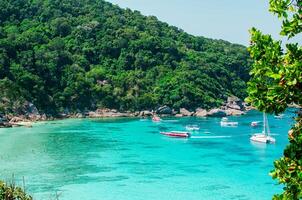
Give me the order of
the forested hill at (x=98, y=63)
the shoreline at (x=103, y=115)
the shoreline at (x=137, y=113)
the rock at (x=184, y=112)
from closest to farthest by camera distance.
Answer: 1. the shoreline at (x=103, y=115)
2. the shoreline at (x=137, y=113)
3. the forested hill at (x=98, y=63)
4. the rock at (x=184, y=112)

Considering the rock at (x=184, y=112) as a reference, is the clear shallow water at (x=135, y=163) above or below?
below

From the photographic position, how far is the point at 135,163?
43562 mm

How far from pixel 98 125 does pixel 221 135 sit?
2118 cm

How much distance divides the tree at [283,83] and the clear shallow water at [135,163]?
26.5 metres

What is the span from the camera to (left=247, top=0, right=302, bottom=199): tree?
5094 millimetres

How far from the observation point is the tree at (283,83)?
16.7ft

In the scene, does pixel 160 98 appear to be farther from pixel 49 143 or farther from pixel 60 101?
pixel 49 143

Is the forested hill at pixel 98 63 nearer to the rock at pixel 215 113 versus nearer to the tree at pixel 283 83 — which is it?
the rock at pixel 215 113

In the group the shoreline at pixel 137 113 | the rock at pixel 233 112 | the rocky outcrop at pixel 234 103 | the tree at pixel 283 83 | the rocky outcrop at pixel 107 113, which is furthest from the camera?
the rocky outcrop at pixel 234 103

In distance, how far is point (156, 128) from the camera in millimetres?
73812

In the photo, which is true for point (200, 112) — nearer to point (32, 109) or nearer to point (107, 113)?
point (107, 113)

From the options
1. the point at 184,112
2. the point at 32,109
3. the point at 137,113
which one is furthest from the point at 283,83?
the point at 184,112

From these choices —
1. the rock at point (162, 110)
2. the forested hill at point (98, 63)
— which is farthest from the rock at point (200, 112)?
the rock at point (162, 110)

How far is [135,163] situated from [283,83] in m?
39.1
